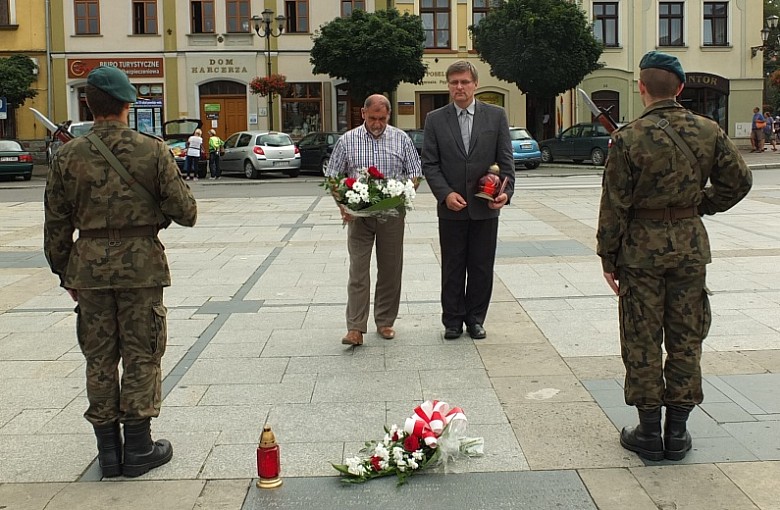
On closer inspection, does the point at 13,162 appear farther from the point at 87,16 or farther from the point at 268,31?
the point at 87,16

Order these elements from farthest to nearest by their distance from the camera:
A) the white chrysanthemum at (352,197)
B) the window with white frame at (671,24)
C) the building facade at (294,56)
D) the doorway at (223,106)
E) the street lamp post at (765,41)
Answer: the window with white frame at (671,24), the doorway at (223,106), the building facade at (294,56), the street lamp post at (765,41), the white chrysanthemum at (352,197)

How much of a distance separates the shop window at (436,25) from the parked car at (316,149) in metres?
9.75

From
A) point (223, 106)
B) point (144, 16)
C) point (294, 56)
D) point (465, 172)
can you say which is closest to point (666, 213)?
point (465, 172)

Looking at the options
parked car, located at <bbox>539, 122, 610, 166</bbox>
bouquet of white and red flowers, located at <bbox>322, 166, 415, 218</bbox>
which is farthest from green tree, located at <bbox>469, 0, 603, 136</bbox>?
bouquet of white and red flowers, located at <bbox>322, 166, 415, 218</bbox>

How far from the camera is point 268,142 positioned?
1162 inches

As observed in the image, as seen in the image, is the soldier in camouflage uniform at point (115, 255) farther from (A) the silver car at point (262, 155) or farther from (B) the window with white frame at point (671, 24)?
(B) the window with white frame at point (671, 24)

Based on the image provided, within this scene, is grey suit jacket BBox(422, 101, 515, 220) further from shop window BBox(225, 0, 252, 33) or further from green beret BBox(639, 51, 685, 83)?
shop window BBox(225, 0, 252, 33)

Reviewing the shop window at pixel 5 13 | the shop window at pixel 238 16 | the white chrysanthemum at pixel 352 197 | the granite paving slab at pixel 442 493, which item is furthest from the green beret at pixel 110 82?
the shop window at pixel 5 13

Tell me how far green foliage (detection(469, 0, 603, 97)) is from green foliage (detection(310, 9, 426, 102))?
3.10 metres

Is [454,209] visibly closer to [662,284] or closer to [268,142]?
[662,284]

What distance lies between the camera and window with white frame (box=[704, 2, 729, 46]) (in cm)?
3916

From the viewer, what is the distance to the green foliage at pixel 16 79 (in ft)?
110

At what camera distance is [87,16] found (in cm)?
3738

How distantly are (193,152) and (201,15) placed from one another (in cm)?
1103
